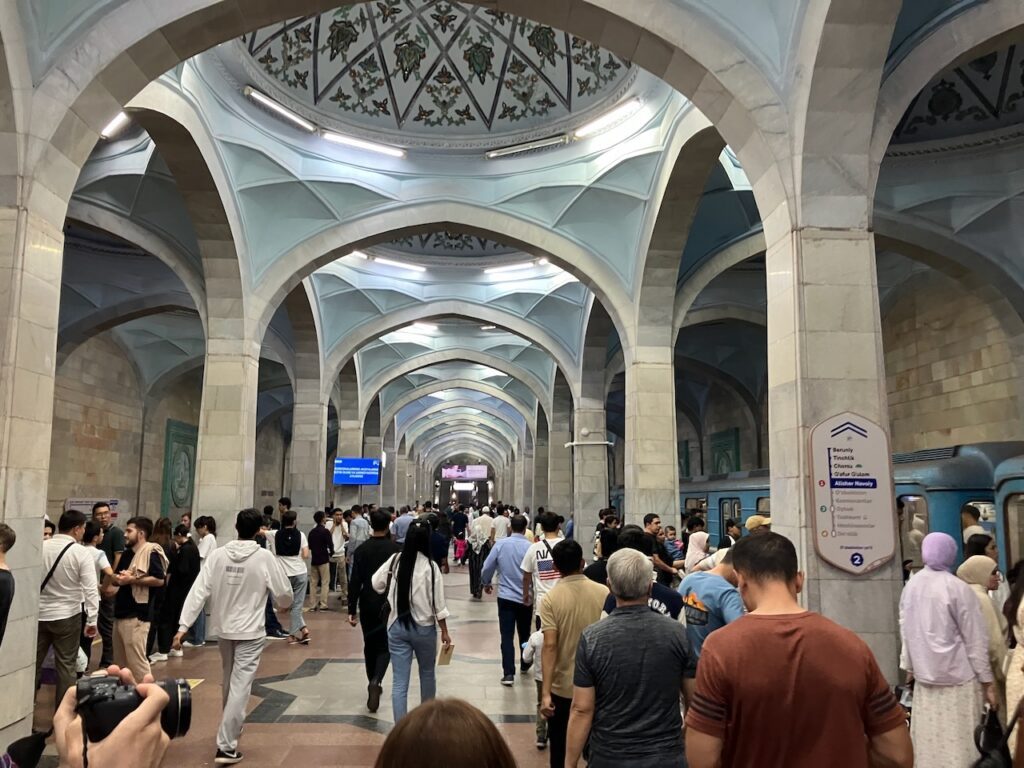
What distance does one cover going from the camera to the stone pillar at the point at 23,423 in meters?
4.53

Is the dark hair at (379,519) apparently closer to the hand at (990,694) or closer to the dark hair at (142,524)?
the dark hair at (142,524)

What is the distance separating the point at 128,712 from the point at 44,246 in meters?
4.59

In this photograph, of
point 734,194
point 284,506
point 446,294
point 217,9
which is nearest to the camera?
point 217,9

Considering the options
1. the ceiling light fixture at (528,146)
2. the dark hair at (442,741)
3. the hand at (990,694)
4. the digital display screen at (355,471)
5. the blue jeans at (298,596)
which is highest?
the ceiling light fixture at (528,146)

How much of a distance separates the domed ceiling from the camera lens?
35.2 ft

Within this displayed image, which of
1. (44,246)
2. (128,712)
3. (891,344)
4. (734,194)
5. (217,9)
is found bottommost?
(128,712)

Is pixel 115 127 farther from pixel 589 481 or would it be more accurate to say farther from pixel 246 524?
pixel 589 481

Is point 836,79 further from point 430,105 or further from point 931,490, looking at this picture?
point 430,105

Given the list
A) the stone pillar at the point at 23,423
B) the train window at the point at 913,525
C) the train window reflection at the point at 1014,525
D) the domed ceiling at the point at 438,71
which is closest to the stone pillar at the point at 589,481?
the domed ceiling at the point at 438,71

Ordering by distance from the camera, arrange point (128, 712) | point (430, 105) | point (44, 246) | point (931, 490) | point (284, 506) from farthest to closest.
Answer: point (430, 105)
point (284, 506)
point (931, 490)
point (44, 246)
point (128, 712)

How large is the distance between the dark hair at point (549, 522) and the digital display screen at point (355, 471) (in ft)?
42.6

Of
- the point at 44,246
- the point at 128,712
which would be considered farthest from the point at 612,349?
the point at 128,712

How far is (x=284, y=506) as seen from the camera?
974 cm

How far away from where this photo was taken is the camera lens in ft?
4.68
